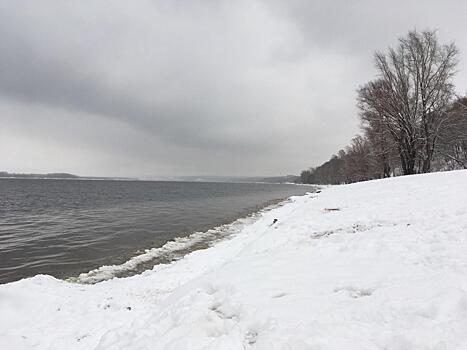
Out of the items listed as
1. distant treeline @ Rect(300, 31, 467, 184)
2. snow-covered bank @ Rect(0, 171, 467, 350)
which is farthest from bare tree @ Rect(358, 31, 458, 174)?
snow-covered bank @ Rect(0, 171, 467, 350)

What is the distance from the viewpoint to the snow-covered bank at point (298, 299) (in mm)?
3623

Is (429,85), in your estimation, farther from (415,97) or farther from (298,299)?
(298,299)

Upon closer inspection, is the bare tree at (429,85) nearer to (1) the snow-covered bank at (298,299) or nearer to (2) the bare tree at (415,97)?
(2) the bare tree at (415,97)

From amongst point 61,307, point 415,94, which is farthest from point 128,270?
point 415,94

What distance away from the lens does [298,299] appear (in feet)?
15.6

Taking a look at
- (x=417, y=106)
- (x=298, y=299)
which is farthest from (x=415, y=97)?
(x=298, y=299)

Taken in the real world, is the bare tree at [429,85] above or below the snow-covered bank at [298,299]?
above

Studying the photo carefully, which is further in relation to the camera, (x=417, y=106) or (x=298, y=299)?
(x=417, y=106)

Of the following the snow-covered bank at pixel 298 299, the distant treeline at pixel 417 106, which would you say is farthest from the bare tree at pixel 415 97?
the snow-covered bank at pixel 298 299

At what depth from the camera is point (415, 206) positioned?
10430 mm

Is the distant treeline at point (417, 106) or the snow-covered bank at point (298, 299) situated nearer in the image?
the snow-covered bank at point (298, 299)

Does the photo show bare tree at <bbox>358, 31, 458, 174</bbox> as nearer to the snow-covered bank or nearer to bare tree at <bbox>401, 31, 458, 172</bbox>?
bare tree at <bbox>401, 31, 458, 172</bbox>

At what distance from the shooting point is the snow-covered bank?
362 centimetres

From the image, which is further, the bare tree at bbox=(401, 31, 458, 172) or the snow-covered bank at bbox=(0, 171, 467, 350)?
the bare tree at bbox=(401, 31, 458, 172)
